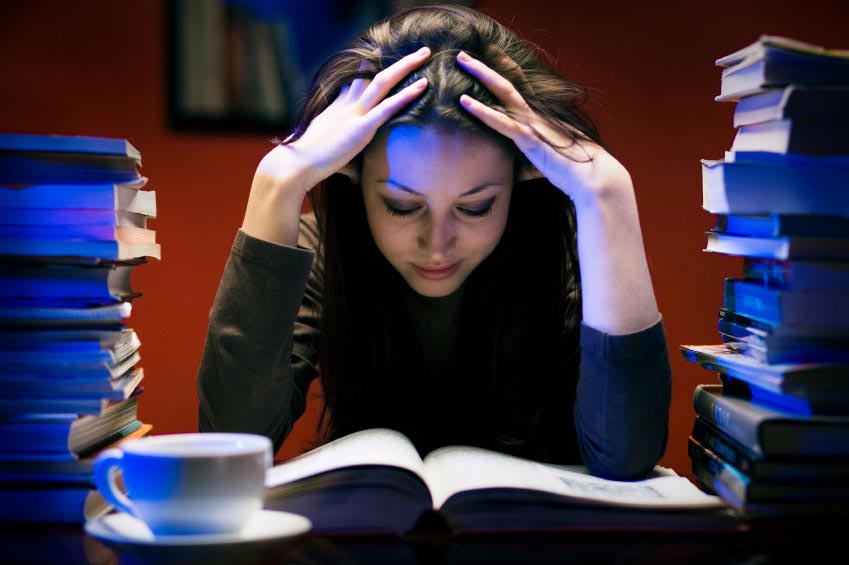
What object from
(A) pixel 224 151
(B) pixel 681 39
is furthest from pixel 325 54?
(B) pixel 681 39

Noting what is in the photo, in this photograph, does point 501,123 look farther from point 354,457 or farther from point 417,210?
point 354,457

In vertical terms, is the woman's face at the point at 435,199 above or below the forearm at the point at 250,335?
above

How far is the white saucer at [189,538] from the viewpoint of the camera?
626 mm

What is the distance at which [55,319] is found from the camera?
2.79 feet

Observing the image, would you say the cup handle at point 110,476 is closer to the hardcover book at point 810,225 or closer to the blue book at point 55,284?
the blue book at point 55,284

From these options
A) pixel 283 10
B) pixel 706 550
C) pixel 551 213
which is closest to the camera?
pixel 706 550

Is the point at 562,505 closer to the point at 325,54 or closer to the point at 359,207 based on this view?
the point at 359,207

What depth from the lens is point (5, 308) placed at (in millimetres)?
848

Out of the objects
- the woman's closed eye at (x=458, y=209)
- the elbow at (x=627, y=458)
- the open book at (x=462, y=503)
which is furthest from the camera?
the woman's closed eye at (x=458, y=209)

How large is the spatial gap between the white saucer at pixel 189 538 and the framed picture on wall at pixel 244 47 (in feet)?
6.10

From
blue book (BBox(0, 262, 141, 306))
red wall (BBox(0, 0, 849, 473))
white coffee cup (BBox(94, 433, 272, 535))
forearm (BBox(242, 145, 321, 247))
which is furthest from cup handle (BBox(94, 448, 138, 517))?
red wall (BBox(0, 0, 849, 473))

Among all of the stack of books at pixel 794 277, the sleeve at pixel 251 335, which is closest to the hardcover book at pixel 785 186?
the stack of books at pixel 794 277

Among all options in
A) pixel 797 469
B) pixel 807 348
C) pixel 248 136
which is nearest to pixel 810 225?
pixel 807 348

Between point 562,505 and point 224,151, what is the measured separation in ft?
6.28
